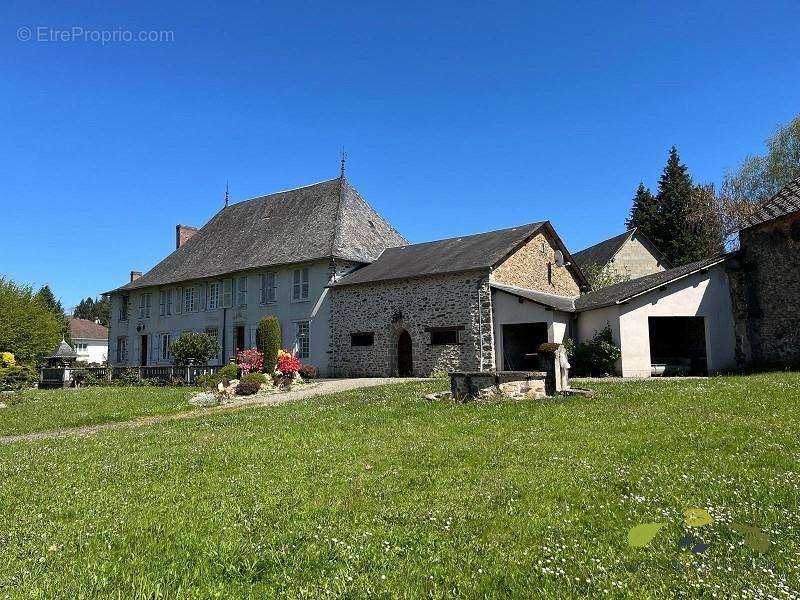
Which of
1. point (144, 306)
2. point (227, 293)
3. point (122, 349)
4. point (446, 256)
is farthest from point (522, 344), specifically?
point (122, 349)

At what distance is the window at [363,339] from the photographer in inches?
942

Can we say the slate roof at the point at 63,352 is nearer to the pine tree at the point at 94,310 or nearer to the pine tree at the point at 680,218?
the pine tree at the point at 680,218

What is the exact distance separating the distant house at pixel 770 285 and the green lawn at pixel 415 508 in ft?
32.4

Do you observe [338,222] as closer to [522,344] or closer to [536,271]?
[536,271]

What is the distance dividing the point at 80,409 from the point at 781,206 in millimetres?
21970

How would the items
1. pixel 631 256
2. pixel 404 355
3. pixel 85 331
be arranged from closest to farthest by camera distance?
pixel 404 355 → pixel 631 256 → pixel 85 331

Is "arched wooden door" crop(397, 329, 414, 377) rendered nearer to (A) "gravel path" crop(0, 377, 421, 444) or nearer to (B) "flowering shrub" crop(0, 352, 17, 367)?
(A) "gravel path" crop(0, 377, 421, 444)

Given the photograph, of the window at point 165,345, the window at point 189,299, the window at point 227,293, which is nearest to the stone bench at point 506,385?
the window at point 227,293

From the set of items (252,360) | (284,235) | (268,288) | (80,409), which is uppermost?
(284,235)

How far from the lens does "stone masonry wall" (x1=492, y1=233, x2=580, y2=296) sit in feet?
72.2

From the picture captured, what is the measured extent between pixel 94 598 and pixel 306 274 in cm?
2376

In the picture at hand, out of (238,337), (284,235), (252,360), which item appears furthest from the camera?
(284,235)

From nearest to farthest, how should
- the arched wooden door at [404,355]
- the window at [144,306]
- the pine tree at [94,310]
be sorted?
the arched wooden door at [404,355] < the window at [144,306] < the pine tree at [94,310]

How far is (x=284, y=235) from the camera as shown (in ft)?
97.7
